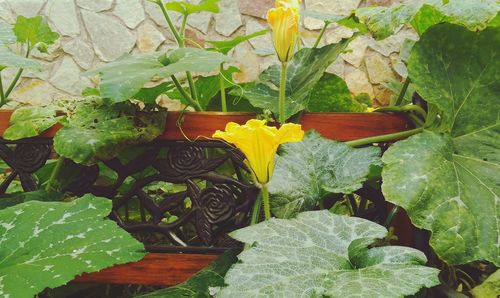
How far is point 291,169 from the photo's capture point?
0.80m

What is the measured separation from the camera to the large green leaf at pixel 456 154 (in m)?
0.67

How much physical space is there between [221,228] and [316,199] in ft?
0.61

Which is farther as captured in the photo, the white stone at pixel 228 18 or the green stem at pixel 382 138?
the white stone at pixel 228 18

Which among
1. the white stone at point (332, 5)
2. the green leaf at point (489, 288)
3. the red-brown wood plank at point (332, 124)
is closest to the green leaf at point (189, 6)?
the red-brown wood plank at point (332, 124)

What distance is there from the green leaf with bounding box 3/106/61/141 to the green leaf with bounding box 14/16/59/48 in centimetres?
40

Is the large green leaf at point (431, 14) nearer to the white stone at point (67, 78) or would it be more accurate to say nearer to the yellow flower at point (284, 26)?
the yellow flower at point (284, 26)

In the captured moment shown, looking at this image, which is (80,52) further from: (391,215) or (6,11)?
(391,215)

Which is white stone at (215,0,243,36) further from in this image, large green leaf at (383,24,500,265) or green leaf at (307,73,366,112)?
large green leaf at (383,24,500,265)

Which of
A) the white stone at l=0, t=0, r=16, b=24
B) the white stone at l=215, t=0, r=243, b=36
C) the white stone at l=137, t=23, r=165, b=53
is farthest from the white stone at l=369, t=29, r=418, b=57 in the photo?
the white stone at l=0, t=0, r=16, b=24

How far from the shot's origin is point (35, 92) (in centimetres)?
402

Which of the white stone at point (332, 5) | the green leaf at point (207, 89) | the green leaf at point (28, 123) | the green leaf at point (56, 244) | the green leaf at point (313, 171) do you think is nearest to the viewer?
the green leaf at point (56, 244)

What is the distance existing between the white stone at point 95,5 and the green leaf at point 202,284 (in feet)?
11.9

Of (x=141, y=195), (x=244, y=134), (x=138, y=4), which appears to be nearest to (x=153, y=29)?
(x=138, y=4)

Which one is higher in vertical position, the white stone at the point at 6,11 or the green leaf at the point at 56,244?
the white stone at the point at 6,11
